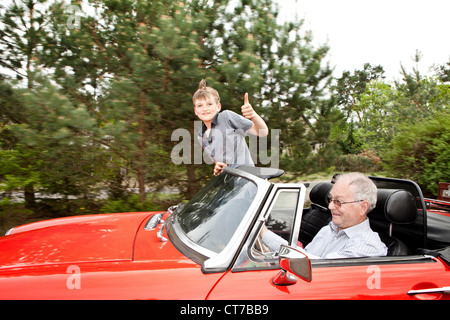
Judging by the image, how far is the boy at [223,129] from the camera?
9.38ft

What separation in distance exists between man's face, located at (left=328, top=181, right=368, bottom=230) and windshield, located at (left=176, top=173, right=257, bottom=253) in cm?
68

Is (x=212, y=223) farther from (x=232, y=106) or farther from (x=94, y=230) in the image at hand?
(x=232, y=106)

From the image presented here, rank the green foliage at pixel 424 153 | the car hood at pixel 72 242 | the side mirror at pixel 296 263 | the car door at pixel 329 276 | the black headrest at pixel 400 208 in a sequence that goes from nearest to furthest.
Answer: the side mirror at pixel 296 263 < the car door at pixel 329 276 < the car hood at pixel 72 242 < the black headrest at pixel 400 208 < the green foliage at pixel 424 153

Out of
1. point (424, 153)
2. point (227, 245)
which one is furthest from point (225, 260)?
point (424, 153)

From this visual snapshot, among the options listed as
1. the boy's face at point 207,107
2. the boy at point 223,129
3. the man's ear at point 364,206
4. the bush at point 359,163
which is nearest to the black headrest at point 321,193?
the man's ear at point 364,206

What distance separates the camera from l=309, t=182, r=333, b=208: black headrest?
9.49 feet

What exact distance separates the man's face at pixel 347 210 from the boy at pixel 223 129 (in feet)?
3.04

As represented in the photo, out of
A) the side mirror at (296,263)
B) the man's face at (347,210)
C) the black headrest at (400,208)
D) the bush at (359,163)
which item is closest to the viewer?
the side mirror at (296,263)

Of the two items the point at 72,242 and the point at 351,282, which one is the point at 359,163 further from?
the point at 72,242

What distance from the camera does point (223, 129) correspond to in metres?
2.95

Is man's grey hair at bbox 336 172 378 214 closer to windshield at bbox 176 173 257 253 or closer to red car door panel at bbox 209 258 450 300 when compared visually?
red car door panel at bbox 209 258 450 300

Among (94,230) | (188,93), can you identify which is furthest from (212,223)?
(188,93)

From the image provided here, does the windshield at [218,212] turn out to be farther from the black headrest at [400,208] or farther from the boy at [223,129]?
the black headrest at [400,208]

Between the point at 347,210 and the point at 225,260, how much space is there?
3.33ft
